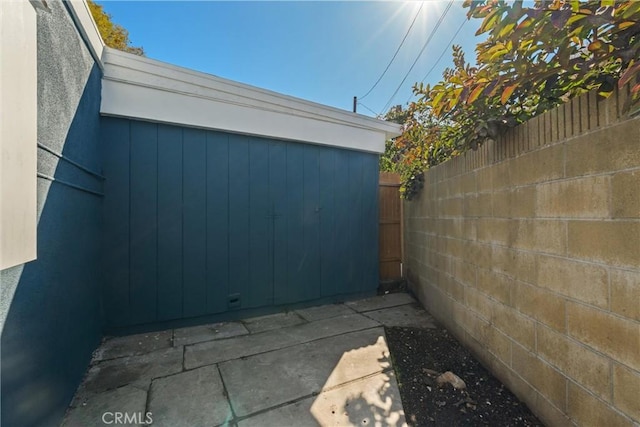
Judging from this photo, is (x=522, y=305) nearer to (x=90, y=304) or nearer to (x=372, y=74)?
(x=90, y=304)

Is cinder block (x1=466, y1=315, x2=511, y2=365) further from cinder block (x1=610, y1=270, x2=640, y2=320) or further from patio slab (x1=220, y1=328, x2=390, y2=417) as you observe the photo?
cinder block (x1=610, y1=270, x2=640, y2=320)

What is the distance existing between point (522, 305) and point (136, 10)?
5201mm

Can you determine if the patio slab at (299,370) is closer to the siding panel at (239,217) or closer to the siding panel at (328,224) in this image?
the siding panel at (239,217)

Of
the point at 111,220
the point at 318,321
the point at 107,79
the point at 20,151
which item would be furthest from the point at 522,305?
the point at 107,79

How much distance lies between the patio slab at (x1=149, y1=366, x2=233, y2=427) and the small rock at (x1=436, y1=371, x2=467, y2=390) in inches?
61.4

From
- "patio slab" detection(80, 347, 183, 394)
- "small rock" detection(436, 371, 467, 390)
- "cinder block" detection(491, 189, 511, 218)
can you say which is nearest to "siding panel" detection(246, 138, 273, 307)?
"patio slab" detection(80, 347, 183, 394)

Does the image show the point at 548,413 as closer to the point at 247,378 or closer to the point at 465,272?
the point at 465,272

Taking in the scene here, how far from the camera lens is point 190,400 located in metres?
2.02

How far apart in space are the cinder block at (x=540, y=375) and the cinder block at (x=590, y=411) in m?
0.06

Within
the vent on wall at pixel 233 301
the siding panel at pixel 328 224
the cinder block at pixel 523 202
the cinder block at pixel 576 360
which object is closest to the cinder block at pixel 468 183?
the cinder block at pixel 523 202

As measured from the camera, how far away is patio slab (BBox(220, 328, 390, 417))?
207 centimetres

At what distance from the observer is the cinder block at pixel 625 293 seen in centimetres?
122

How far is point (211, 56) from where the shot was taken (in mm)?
4352

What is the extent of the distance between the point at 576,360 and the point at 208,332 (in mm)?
3208
